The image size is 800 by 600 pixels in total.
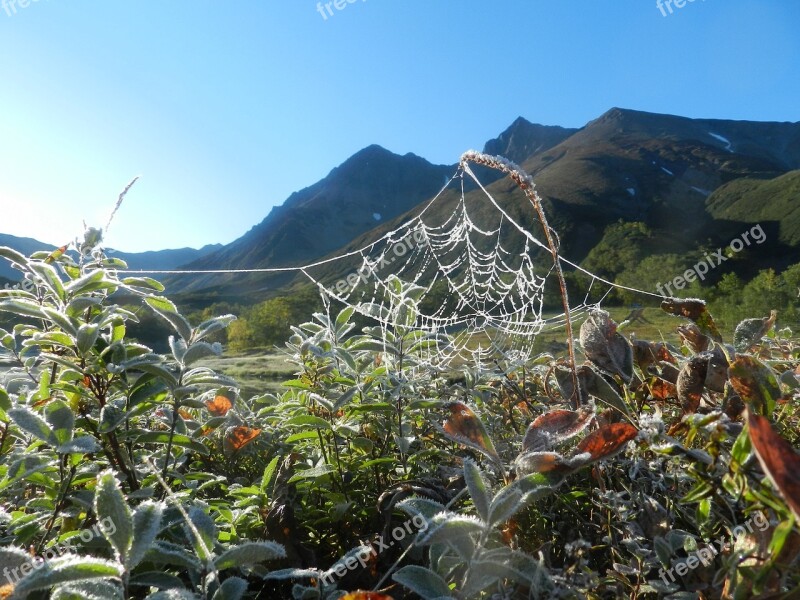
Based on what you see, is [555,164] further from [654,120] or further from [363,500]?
[363,500]

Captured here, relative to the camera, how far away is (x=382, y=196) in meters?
128

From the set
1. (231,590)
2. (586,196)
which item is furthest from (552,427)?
(586,196)

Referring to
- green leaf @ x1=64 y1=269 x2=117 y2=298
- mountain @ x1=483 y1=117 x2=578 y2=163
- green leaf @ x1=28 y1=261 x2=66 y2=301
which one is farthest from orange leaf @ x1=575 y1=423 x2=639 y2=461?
mountain @ x1=483 y1=117 x2=578 y2=163

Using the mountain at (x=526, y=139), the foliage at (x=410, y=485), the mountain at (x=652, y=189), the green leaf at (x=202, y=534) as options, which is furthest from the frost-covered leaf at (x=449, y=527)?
the mountain at (x=526, y=139)

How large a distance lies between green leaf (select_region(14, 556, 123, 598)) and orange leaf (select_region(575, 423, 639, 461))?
0.56 metres

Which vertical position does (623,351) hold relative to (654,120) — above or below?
below

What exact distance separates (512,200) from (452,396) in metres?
52.9

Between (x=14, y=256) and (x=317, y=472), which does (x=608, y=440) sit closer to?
(x=317, y=472)

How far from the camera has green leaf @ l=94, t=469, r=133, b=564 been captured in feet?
1.77

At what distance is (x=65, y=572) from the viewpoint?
19.3 inches

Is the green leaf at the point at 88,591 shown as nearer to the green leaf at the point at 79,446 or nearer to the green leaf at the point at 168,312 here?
the green leaf at the point at 79,446

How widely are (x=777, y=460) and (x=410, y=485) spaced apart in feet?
2.08

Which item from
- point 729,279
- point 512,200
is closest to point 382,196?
point 512,200

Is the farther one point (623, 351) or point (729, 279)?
point (729, 279)
